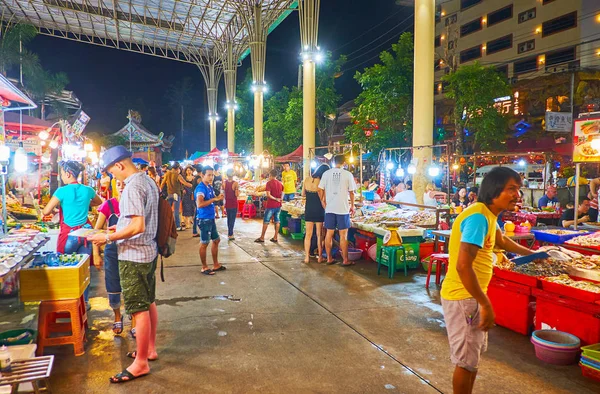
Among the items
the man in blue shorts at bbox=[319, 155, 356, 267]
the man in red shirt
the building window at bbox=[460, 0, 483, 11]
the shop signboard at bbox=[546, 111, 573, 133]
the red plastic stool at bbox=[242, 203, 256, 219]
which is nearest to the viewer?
the man in blue shorts at bbox=[319, 155, 356, 267]

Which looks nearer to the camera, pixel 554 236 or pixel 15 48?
pixel 554 236

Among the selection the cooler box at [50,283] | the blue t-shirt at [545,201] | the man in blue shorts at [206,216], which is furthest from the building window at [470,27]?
the cooler box at [50,283]

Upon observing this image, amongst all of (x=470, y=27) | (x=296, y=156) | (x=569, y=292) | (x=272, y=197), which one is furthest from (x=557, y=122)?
(x=470, y=27)

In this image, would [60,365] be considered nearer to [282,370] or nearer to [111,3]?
[282,370]

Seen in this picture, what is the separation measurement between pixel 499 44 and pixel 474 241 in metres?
39.0

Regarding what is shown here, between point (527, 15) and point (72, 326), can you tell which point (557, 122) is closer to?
point (527, 15)

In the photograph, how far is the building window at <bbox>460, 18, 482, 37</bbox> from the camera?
124 ft

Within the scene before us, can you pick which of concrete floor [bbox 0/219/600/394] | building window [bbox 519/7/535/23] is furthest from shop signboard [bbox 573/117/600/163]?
building window [bbox 519/7/535/23]

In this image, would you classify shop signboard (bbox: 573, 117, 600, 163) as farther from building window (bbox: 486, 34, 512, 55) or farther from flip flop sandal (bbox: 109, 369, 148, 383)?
building window (bbox: 486, 34, 512, 55)

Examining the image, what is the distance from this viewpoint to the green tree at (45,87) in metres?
22.3

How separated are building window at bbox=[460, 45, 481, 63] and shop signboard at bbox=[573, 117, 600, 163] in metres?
36.2

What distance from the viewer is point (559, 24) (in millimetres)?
30812

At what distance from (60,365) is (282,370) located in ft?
6.78

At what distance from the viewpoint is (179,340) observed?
4.62 meters
